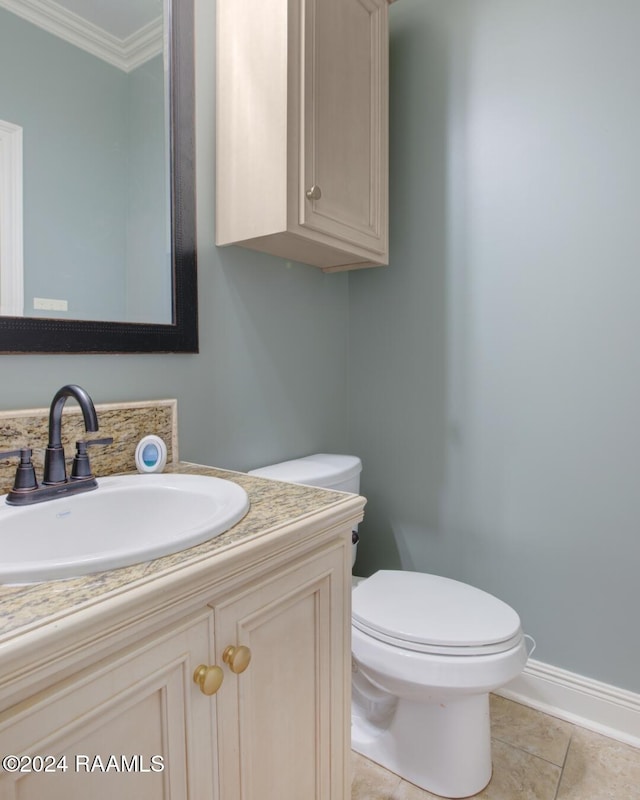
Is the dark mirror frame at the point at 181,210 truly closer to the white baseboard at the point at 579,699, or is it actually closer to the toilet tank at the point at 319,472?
the toilet tank at the point at 319,472

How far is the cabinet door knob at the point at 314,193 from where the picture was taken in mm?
1190

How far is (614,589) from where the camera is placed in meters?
1.37

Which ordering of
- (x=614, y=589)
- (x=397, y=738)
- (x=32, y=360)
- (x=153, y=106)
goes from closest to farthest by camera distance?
(x=32, y=360)
(x=153, y=106)
(x=397, y=738)
(x=614, y=589)

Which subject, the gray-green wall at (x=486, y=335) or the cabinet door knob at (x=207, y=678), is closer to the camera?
the cabinet door knob at (x=207, y=678)

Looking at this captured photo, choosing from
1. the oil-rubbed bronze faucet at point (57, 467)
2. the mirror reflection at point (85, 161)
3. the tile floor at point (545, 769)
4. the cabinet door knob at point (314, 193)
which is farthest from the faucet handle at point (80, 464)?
the tile floor at point (545, 769)

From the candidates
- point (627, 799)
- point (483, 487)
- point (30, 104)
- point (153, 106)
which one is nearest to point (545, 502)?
point (483, 487)

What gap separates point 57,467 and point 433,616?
0.92 meters

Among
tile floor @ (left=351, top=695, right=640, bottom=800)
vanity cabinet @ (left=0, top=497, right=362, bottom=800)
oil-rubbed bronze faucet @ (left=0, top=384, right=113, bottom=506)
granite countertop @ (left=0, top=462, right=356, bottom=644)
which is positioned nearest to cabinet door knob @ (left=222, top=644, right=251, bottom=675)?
vanity cabinet @ (left=0, top=497, right=362, bottom=800)

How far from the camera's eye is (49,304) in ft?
3.25

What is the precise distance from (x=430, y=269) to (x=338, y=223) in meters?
0.49

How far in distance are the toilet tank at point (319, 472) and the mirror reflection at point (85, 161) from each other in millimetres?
532

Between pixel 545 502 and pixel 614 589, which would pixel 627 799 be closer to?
pixel 614 589

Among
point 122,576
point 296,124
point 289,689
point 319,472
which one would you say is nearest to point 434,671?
point 289,689

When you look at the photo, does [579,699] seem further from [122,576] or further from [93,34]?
[93,34]
